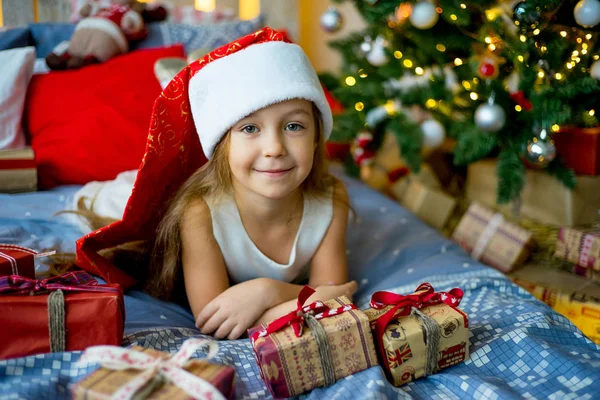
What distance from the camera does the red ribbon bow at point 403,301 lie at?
2.94 feet

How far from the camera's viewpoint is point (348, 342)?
87 centimetres

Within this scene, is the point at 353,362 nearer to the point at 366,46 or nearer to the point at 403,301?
the point at 403,301

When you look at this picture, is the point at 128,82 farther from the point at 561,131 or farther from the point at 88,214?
the point at 561,131

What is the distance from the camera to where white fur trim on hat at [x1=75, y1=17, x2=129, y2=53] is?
70.2 inches

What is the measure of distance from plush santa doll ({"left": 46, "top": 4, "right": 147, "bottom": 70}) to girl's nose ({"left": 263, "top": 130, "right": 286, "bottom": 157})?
980 millimetres

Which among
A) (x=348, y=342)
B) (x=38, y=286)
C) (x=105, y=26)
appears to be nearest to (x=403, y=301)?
(x=348, y=342)

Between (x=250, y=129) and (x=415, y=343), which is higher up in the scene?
(x=250, y=129)

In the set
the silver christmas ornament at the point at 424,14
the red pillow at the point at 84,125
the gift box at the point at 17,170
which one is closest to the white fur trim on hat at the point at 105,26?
the red pillow at the point at 84,125

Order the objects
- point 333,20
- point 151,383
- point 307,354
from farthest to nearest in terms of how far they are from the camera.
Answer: point 333,20
point 307,354
point 151,383

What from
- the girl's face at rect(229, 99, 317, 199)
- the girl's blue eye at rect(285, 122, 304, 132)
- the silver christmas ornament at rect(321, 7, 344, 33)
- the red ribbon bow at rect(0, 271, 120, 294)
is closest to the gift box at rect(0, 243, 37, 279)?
the red ribbon bow at rect(0, 271, 120, 294)

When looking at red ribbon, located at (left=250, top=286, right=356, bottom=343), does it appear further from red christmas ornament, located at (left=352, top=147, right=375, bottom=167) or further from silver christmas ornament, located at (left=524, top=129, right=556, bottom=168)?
red christmas ornament, located at (left=352, top=147, right=375, bottom=167)

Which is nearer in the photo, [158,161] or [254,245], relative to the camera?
[158,161]

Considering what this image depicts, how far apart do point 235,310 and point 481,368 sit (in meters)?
0.46

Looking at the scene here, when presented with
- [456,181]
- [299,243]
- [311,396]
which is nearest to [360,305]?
[299,243]
